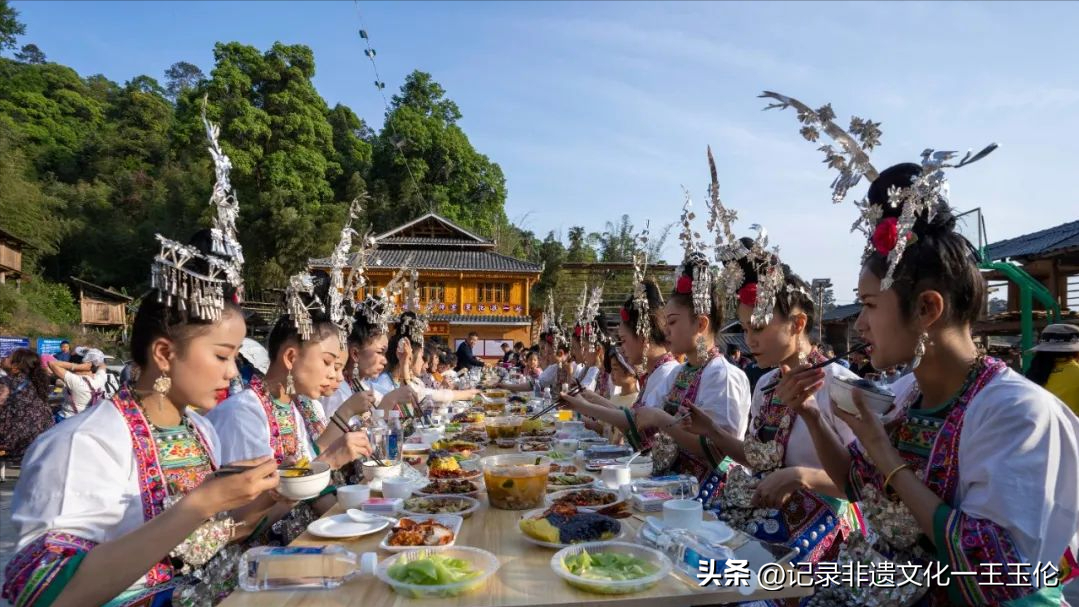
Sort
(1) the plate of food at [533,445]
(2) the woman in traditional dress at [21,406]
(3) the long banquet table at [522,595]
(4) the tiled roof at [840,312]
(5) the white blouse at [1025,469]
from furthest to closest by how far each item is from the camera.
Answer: (4) the tiled roof at [840,312], (2) the woman in traditional dress at [21,406], (1) the plate of food at [533,445], (3) the long banquet table at [522,595], (5) the white blouse at [1025,469]

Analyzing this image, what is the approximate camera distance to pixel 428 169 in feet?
139

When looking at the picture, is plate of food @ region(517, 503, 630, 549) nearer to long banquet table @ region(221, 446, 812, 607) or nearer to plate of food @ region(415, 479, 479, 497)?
long banquet table @ region(221, 446, 812, 607)

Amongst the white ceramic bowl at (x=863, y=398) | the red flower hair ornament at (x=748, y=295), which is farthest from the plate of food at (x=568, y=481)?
the white ceramic bowl at (x=863, y=398)

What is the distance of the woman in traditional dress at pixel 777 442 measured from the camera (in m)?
2.73

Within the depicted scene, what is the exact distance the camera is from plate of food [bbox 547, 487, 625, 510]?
2.75 meters

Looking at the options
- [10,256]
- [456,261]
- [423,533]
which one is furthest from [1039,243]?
[10,256]

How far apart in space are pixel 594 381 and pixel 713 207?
19.4ft

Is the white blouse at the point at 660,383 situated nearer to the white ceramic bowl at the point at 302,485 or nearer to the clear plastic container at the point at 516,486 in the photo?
the clear plastic container at the point at 516,486

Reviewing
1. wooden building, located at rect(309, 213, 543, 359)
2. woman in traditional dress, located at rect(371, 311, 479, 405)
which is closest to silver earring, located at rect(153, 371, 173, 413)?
woman in traditional dress, located at rect(371, 311, 479, 405)

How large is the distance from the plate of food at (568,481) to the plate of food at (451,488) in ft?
1.23

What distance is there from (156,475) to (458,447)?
7.98 feet

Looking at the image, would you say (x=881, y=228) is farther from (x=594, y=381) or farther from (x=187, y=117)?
(x=187, y=117)

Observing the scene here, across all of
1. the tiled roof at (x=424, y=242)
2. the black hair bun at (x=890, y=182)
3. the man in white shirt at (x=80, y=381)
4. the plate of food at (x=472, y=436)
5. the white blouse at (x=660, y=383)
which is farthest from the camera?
A: the tiled roof at (x=424, y=242)

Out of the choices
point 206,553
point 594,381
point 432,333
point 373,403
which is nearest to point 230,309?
point 206,553
